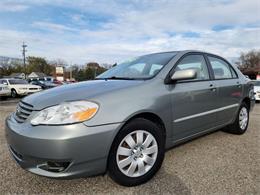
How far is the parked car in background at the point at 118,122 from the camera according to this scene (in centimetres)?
210

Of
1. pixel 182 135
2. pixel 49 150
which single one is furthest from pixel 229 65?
pixel 49 150

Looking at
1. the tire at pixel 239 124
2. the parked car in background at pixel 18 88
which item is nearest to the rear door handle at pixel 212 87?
the tire at pixel 239 124

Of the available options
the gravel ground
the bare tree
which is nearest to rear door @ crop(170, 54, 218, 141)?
the gravel ground

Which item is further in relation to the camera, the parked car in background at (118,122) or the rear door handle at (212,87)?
the rear door handle at (212,87)

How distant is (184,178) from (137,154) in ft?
2.04

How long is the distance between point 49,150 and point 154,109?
1166 mm

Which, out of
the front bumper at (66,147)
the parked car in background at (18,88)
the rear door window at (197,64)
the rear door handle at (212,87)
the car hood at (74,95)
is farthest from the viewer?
the parked car in background at (18,88)

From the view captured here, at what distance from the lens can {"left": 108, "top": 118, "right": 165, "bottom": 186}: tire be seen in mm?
2326

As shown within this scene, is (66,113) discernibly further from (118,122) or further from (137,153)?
(137,153)

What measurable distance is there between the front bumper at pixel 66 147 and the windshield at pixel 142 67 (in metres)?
1.04

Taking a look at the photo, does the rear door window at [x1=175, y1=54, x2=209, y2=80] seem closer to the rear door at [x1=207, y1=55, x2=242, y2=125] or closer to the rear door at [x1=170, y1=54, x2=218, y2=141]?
the rear door at [x1=170, y1=54, x2=218, y2=141]

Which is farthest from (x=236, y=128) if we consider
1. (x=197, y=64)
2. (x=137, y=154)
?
(x=137, y=154)

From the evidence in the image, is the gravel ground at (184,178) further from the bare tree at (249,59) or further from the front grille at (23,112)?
the bare tree at (249,59)

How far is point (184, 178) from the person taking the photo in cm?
263
